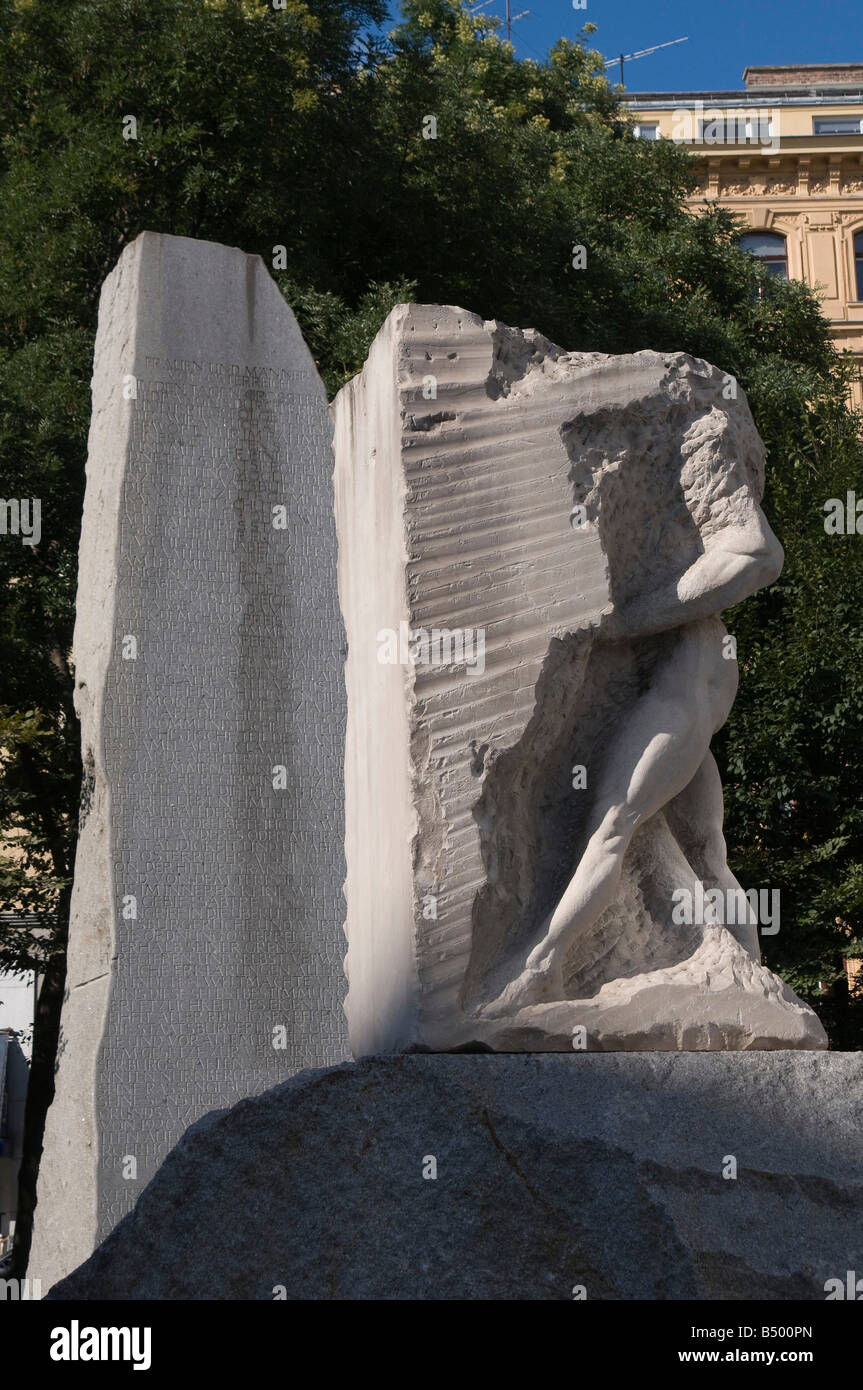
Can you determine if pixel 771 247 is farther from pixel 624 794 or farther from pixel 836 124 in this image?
pixel 624 794

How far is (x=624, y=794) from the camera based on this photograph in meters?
4.67

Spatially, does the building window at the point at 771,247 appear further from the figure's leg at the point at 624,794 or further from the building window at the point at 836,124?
the figure's leg at the point at 624,794

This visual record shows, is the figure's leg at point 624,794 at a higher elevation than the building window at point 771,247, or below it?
below

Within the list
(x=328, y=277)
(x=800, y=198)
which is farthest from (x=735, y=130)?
(x=328, y=277)

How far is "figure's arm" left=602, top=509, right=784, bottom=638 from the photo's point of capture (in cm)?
483

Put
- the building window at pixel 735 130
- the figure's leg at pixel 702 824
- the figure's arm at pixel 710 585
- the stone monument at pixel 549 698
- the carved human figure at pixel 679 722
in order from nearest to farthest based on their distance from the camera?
the stone monument at pixel 549 698 → the carved human figure at pixel 679 722 → the figure's arm at pixel 710 585 → the figure's leg at pixel 702 824 → the building window at pixel 735 130

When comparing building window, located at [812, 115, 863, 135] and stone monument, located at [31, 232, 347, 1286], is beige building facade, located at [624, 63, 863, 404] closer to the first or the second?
building window, located at [812, 115, 863, 135]

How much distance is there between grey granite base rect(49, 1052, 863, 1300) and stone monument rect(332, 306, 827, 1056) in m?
0.36

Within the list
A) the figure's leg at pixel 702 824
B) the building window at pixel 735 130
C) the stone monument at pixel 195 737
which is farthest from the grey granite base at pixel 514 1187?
the building window at pixel 735 130

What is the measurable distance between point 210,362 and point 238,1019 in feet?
11.1

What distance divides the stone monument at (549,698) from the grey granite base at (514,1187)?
14.3 inches

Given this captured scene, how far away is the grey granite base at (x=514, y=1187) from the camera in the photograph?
11.9 feet

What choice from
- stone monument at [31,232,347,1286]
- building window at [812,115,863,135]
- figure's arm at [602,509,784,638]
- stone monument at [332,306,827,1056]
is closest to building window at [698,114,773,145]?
building window at [812,115,863,135]

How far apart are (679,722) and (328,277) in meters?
10.3
